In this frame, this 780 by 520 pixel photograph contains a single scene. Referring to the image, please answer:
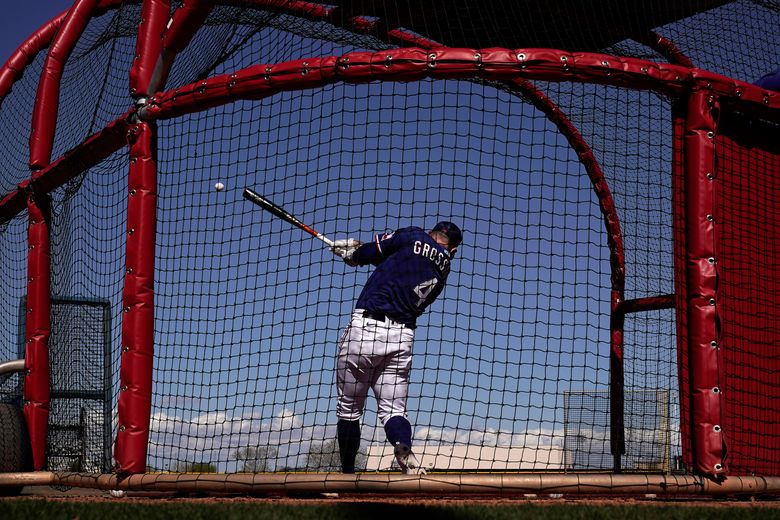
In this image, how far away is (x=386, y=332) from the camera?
4.93 m

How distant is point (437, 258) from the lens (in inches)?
202

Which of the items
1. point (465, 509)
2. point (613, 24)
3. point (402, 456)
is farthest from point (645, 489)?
point (613, 24)

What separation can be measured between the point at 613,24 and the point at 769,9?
133cm

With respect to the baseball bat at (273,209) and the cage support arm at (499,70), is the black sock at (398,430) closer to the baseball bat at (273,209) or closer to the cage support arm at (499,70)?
the baseball bat at (273,209)

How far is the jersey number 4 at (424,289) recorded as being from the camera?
503 centimetres

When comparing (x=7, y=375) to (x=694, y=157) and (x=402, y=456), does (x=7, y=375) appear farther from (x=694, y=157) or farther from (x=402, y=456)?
(x=694, y=157)

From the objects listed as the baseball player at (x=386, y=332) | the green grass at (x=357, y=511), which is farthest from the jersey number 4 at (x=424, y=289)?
the green grass at (x=357, y=511)

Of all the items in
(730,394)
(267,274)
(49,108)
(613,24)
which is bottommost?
(730,394)

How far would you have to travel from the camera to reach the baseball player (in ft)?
16.0

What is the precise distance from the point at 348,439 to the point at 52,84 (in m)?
3.96

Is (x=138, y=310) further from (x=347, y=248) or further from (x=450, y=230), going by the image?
(x=450, y=230)

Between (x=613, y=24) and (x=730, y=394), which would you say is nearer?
(x=730, y=394)

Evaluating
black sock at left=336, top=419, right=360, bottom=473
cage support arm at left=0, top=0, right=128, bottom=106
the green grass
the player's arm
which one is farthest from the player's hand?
cage support arm at left=0, top=0, right=128, bottom=106

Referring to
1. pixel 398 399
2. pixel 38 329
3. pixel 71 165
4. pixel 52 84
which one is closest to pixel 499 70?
pixel 398 399
